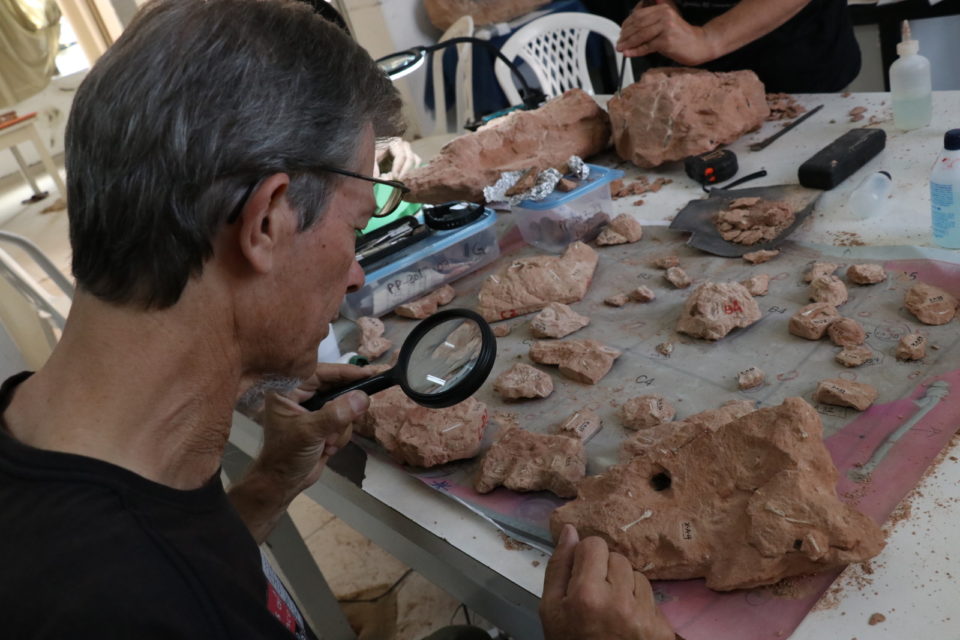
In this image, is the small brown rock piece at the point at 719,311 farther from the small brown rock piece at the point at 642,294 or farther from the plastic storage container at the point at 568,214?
the plastic storage container at the point at 568,214

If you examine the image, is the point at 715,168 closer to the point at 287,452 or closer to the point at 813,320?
the point at 813,320

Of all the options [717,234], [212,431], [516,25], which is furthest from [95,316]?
[516,25]

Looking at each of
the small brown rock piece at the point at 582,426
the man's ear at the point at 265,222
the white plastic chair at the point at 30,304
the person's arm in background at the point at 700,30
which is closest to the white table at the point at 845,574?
the small brown rock piece at the point at 582,426

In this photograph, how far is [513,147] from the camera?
2564 millimetres

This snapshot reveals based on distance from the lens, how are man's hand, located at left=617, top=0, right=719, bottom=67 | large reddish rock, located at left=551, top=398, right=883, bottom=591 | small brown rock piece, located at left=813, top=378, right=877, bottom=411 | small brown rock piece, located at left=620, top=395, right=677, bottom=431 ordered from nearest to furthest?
large reddish rock, located at left=551, top=398, right=883, bottom=591 → small brown rock piece, located at left=813, top=378, right=877, bottom=411 → small brown rock piece, located at left=620, top=395, right=677, bottom=431 → man's hand, located at left=617, top=0, right=719, bottom=67

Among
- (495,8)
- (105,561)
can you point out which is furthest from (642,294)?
(495,8)

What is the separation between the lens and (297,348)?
1.13 meters

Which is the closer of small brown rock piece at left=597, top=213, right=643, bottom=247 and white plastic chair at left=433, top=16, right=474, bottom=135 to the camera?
small brown rock piece at left=597, top=213, right=643, bottom=247

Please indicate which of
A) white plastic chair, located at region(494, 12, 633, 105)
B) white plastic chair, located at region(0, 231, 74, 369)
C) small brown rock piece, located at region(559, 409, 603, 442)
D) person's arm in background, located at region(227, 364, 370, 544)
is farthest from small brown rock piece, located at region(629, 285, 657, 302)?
white plastic chair, located at region(0, 231, 74, 369)

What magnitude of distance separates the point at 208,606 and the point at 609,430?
809 millimetres

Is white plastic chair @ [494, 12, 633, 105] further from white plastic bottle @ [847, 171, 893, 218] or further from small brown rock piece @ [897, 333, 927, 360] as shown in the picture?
small brown rock piece @ [897, 333, 927, 360]

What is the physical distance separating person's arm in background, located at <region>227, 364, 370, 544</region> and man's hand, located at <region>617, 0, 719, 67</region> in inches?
65.7

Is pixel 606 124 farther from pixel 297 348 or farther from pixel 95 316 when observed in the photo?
pixel 95 316

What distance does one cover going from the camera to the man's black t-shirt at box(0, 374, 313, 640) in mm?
781
